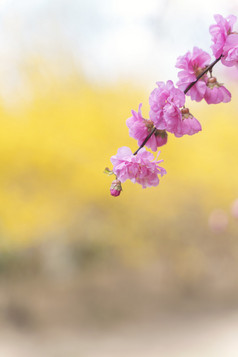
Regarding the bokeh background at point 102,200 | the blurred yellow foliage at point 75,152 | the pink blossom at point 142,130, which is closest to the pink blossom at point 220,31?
the pink blossom at point 142,130

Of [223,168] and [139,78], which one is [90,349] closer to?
[223,168]

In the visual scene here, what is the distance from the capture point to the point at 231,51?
0.43 metres

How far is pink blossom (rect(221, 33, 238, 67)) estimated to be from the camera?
43 centimetres

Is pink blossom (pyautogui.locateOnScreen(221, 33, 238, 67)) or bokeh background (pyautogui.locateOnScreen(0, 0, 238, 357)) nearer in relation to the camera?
pink blossom (pyautogui.locateOnScreen(221, 33, 238, 67))

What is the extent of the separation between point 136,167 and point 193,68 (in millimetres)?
118

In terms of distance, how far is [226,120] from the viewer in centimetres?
386

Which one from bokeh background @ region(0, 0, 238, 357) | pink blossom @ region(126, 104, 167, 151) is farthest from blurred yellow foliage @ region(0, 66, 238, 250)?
pink blossom @ region(126, 104, 167, 151)

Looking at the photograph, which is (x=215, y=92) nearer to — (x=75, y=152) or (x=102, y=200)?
(x=75, y=152)

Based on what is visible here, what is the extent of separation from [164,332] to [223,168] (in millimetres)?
1540

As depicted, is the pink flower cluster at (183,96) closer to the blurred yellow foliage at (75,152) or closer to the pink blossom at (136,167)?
the pink blossom at (136,167)

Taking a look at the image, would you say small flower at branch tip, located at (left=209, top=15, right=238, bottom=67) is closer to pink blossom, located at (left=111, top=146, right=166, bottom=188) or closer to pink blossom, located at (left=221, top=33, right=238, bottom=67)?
pink blossom, located at (left=221, top=33, right=238, bottom=67)

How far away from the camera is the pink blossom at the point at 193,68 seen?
46 cm

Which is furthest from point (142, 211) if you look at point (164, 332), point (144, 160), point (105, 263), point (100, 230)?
point (144, 160)

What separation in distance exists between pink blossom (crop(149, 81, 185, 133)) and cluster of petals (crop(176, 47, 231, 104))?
0.05 ft
